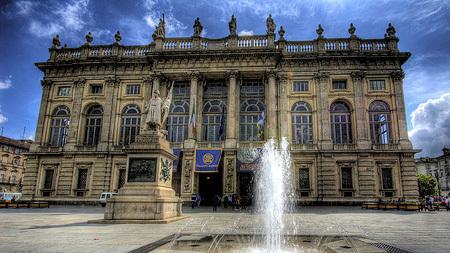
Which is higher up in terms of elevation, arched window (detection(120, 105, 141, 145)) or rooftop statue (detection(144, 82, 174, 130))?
arched window (detection(120, 105, 141, 145))

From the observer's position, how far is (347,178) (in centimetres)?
2647

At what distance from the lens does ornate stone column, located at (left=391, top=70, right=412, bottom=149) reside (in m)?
26.6

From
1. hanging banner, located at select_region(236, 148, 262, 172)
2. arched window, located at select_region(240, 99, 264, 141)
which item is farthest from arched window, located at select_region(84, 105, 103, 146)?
hanging banner, located at select_region(236, 148, 262, 172)

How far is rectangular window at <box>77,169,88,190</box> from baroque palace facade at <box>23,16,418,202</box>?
0.32 feet

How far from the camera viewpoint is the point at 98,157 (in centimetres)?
2862

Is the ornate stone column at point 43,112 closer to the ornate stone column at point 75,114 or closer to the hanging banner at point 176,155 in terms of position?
the ornate stone column at point 75,114

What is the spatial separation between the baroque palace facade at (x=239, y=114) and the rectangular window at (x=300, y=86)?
10cm

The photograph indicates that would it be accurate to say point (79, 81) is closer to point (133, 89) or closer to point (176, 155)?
point (133, 89)

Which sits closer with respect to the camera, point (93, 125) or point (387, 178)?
point (387, 178)

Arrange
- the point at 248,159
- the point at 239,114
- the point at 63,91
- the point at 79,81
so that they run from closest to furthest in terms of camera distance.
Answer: the point at 248,159 → the point at 239,114 → the point at 79,81 → the point at 63,91

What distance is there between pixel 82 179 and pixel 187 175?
11058 mm

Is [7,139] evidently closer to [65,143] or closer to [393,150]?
[65,143]

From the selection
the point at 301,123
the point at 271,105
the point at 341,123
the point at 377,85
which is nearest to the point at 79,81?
the point at 271,105

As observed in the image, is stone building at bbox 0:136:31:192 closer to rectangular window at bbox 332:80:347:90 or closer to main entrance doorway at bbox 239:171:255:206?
main entrance doorway at bbox 239:171:255:206
